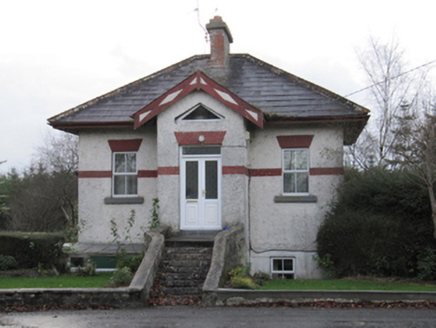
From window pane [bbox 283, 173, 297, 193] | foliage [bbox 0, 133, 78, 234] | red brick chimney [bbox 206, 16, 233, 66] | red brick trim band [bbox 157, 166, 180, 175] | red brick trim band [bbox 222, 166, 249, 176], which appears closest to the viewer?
red brick trim band [bbox 222, 166, 249, 176]

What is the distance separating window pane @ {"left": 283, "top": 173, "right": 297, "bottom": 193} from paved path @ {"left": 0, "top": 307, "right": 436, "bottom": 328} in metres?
6.76

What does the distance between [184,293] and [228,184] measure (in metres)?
4.31

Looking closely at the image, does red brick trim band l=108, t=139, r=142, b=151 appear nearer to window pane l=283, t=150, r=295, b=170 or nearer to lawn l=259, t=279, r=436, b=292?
window pane l=283, t=150, r=295, b=170

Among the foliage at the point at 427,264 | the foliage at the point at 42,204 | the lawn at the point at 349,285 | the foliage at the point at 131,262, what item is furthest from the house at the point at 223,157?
the foliage at the point at 42,204

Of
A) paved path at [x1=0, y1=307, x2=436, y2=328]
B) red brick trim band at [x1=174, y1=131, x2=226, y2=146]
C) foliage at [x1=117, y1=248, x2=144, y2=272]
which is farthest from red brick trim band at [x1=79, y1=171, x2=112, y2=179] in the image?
paved path at [x1=0, y1=307, x2=436, y2=328]

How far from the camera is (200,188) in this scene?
1596 cm

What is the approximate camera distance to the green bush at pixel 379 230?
13602 mm

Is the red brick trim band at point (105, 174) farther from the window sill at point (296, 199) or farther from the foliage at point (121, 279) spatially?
the foliage at point (121, 279)

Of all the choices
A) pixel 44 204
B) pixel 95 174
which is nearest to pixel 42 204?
pixel 44 204

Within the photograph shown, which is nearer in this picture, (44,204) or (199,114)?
(199,114)

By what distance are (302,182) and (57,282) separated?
25.8 ft

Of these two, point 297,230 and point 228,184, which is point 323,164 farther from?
point 228,184

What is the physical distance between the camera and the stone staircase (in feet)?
38.4

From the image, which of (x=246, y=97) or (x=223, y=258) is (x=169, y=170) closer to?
(x=246, y=97)
